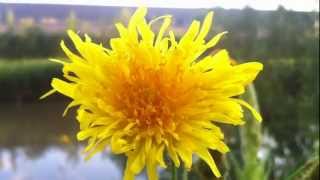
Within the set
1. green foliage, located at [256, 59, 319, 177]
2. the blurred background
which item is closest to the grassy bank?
the blurred background

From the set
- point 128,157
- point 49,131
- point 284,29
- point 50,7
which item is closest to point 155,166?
point 128,157

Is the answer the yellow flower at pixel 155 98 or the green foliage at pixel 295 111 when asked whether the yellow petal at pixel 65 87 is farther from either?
the green foliage at pixel 295 111

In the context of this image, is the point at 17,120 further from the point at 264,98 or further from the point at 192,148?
the point at 264,98

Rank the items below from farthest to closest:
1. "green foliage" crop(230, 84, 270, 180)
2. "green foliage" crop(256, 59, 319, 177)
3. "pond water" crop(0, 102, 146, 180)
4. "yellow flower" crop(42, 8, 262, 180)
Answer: "green foliage" crop(256, 59, 319, 177) → "pond water" crop(0, 102, 146, 180) → "green foliage" crop(230, 84, 270, 180) → "yellow flower" crop(42, 8, 262, 180)

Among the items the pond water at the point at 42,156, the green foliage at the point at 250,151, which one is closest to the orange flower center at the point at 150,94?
the green foliage at the point at 250,151

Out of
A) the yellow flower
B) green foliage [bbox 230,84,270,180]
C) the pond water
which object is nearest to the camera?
the yellow flower

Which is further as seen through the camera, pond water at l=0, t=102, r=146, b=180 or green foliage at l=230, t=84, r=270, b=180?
pond water at l=0, t=102, r=146, b=180

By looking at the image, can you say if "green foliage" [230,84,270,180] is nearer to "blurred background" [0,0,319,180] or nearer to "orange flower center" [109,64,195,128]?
"blurred background" [0,0,319,180]

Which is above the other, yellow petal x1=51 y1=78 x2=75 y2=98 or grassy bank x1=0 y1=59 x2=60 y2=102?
grassy bank x1=0 y1=59 x2=60 y2=102
